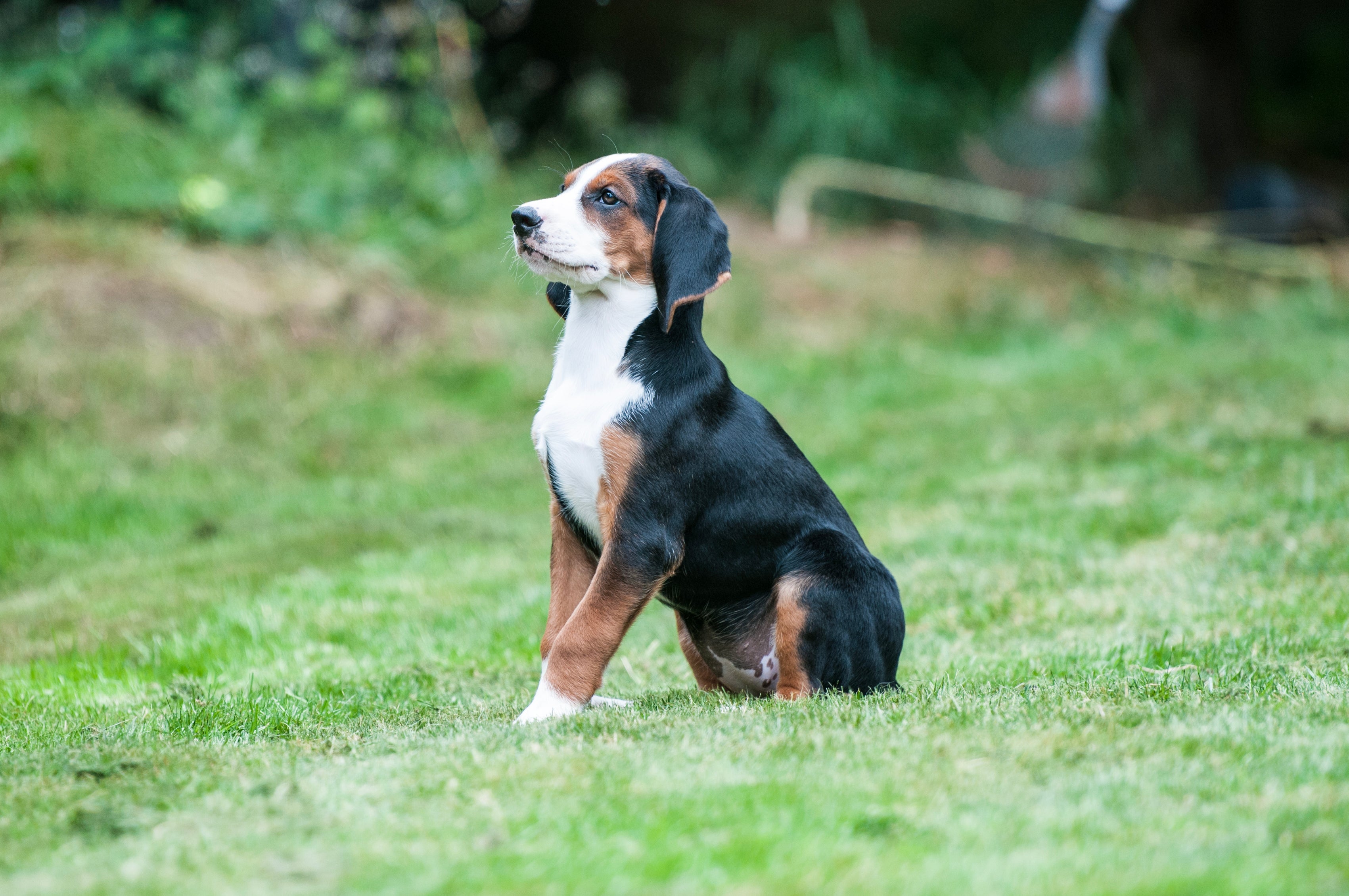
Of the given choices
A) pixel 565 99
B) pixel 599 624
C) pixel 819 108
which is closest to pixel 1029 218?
pixel 819 108

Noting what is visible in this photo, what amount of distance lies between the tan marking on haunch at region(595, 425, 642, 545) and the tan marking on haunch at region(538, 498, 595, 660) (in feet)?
0.82

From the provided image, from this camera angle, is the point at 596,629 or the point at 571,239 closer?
the point at 596,629

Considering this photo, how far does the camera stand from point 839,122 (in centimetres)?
1369

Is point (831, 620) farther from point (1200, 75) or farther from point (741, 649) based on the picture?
point (1200, 75)

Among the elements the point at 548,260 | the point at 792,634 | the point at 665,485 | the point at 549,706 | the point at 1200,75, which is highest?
the point at 1200,75

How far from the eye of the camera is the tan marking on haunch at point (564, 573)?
3.73 metres

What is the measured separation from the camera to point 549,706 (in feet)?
11.3

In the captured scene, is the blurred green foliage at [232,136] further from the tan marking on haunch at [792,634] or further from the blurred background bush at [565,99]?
the tan marking on haunch at [792,634]

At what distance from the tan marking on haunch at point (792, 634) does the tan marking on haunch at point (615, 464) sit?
0.53 meters

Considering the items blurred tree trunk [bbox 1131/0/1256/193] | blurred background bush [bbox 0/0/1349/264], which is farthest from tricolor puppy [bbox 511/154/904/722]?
blurred tree trunk [bbox 1131/0/1256/193]

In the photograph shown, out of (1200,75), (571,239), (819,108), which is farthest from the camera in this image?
(1200,75)

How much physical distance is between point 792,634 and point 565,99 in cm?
1236

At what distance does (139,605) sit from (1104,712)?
3968mm

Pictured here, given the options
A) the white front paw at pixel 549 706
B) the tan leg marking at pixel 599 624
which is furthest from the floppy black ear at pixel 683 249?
the white front paw at pixel 549 706
